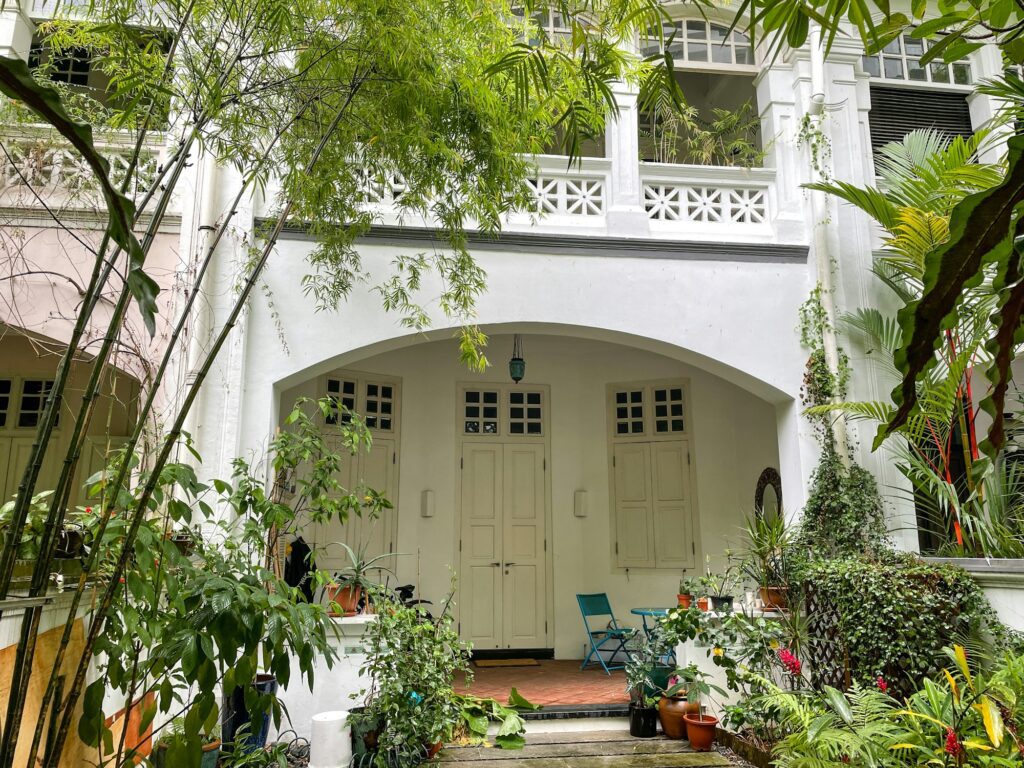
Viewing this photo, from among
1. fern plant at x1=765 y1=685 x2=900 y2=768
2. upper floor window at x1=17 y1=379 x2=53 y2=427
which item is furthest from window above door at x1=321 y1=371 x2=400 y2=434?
fern plant at x1=765 y1=685 x2=900 y2=768

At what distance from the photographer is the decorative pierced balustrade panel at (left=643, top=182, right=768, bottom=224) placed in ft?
23.9

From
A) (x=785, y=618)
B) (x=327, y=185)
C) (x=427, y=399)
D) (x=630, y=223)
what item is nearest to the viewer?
(x=327, y=185)

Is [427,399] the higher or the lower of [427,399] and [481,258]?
the lower

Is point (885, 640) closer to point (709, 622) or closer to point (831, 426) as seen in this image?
point (709, 622)

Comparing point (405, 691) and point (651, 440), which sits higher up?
point (651, 440)

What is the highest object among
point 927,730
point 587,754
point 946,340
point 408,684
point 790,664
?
point 946,340

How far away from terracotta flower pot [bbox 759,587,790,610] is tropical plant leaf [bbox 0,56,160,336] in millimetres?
6096

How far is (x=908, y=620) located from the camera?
5.46 metres

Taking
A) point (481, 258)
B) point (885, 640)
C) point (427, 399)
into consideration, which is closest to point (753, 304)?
point (481, 258)

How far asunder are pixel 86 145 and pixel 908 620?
5.78 m

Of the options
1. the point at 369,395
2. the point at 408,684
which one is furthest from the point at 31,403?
the point at 408,684

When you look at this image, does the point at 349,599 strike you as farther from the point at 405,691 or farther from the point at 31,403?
the point at 31,403

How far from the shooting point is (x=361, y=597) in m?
6.62

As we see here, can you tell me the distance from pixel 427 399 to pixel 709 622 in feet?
14.0
